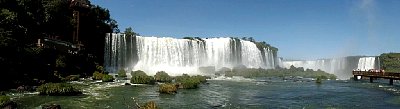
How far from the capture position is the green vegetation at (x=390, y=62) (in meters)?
108

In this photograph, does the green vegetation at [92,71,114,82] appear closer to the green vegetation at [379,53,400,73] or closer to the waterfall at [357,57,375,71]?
the waterfall at [357,57,375,71]

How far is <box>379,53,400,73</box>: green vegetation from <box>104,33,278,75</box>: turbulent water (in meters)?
36.5

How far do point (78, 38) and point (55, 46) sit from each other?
30.7 ft

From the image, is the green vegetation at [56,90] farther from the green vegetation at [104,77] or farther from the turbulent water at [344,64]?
the turbulent water at [344,64]

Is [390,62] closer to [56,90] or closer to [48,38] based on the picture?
[48,38]

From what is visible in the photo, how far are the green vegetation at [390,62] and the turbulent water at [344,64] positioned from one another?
593 centimetres

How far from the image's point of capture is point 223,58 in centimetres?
9912

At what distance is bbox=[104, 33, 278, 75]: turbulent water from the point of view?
72062 millimetres

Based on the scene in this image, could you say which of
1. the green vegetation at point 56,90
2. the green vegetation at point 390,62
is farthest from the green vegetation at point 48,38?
the green vegetation at point 390,62

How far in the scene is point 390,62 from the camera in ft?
359

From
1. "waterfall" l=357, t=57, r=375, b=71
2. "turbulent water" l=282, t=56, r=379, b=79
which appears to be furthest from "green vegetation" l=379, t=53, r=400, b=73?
"turbulent water" l=282, t=56, r=379, b=79

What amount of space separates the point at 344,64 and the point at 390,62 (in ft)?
41.3

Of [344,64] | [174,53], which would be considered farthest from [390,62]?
[174,53]

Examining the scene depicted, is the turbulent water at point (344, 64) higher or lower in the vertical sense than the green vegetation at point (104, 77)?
higher
